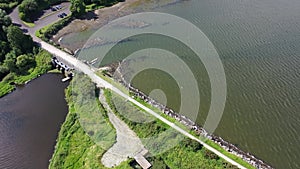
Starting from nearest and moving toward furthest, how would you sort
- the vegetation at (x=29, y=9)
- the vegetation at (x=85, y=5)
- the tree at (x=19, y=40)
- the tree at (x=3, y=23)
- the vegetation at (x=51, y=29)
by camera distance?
the tree at (x=19, y=40) → the tree at (x=3, y=23) → the vegetation at (x=51, y=29) → the vegetation at (x=29, y=9) → the vegetation at (x=85, y=5)

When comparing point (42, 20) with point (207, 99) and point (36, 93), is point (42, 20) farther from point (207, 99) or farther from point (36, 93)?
point (207, 99)

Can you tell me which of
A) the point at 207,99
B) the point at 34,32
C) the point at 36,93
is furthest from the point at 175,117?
the point at 34,32

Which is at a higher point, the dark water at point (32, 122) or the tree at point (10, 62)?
the tree at point (10, 62)

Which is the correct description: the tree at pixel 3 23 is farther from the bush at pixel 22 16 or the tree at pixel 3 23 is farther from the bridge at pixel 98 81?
the bridge at pixel 98 81

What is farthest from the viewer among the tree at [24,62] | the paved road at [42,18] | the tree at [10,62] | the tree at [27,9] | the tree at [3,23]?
the tree at [27,9]

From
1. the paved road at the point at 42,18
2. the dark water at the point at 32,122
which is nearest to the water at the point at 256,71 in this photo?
the paved road at the point at 42,18

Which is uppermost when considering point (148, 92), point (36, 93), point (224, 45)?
point (224, 45)

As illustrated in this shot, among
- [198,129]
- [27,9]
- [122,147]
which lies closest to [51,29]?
[27,9]
